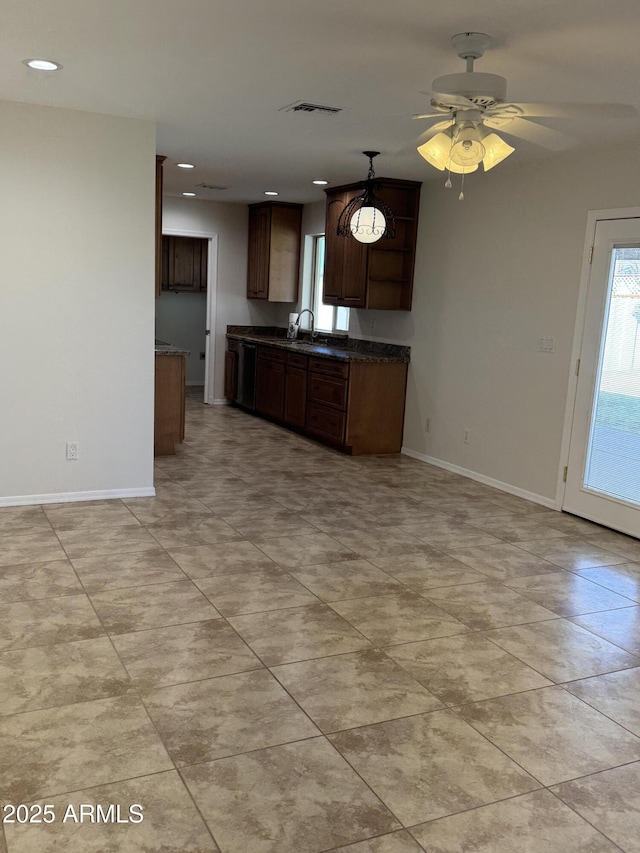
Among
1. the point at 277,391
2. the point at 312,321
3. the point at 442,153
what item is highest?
the point at 442,153

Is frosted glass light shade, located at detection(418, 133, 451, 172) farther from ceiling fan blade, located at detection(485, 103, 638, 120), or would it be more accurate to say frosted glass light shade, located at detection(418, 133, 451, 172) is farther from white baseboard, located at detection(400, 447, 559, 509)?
white baseboard, located at detection(400, 447, 559, 509)

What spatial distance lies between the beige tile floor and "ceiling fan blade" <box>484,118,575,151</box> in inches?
96.3

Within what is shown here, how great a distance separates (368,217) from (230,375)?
3673mm

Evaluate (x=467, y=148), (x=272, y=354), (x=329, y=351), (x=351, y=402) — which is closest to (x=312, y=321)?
(x=272, y=354)

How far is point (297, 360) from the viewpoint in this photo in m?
7.64

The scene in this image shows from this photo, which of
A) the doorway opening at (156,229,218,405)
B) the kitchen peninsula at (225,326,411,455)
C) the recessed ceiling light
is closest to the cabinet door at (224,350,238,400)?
the kitchen peninsula at (225,326,411,455)

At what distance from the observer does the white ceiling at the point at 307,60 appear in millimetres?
2854

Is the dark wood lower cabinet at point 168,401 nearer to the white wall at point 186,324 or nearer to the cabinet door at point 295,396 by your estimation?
the cabinet door at point 295,396

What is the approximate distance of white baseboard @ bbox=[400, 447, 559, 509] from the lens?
547 cm

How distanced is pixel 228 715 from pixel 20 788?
2.24 feet

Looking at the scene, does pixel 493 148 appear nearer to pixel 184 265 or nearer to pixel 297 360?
pixel 297 360

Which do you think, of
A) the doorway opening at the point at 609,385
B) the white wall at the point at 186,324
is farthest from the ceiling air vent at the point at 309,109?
the white wall at the point at 186,324

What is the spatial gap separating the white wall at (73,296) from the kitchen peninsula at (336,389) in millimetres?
2208

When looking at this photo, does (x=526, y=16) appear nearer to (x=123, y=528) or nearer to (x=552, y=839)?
(x=552, y=839)
